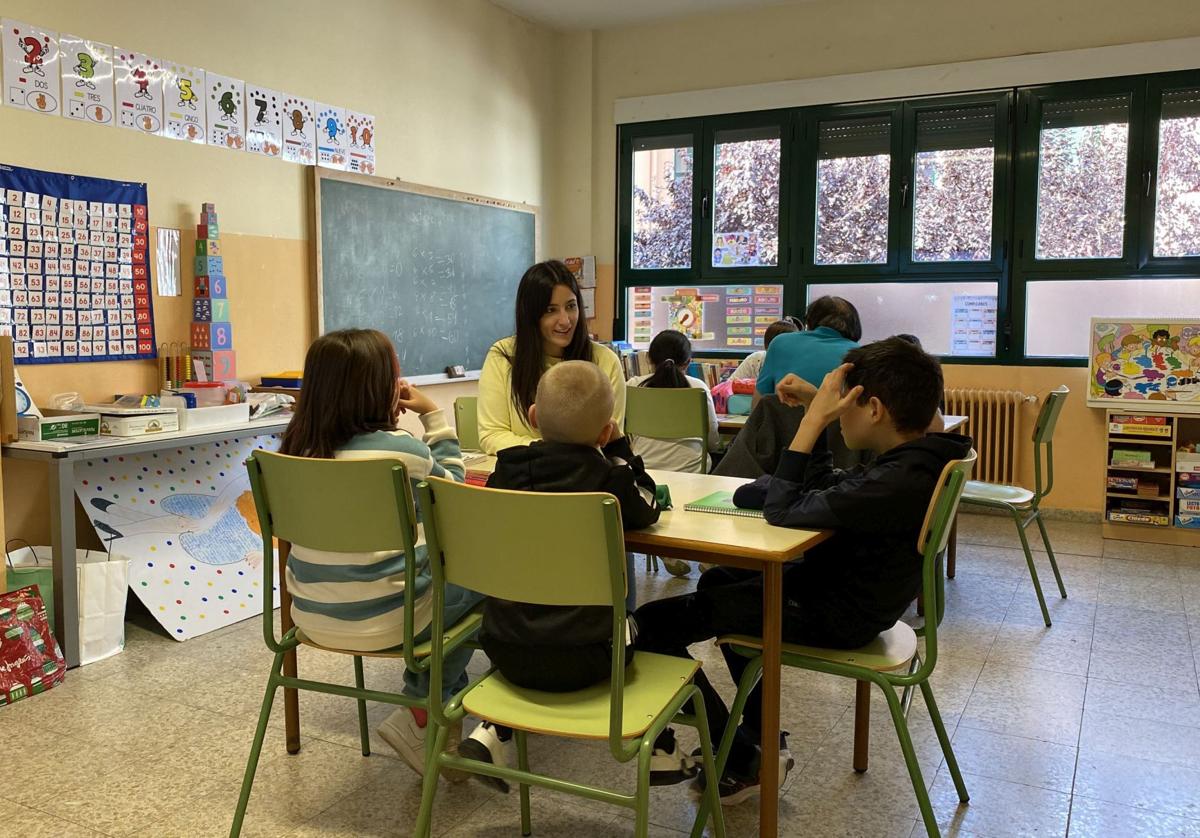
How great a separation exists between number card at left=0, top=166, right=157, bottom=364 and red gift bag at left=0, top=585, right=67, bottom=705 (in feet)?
3.09

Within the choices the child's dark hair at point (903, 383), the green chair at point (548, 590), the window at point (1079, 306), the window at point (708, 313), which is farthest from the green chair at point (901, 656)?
the window at point (708, 313)

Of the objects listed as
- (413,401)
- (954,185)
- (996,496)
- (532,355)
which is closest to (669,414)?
(532,355)

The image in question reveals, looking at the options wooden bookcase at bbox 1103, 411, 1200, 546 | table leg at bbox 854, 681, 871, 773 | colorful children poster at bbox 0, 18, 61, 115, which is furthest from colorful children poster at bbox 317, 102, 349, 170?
wooden bookcase at bbox 1103, 411, 1200, 546

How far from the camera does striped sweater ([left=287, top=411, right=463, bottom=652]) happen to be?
6.54 ft

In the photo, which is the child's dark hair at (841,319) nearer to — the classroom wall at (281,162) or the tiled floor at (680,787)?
the tiled floor at (680,787)

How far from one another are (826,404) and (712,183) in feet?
15.3

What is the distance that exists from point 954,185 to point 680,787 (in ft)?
15.0

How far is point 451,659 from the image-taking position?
227 cm

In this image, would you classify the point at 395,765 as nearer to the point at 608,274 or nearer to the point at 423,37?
the point at 423,37

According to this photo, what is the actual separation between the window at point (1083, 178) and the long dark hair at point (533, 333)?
151 inches

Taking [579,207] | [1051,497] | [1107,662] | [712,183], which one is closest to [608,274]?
[579,207]

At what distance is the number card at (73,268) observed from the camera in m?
3.29

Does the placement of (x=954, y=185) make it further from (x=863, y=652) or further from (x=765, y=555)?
(x=765, y=555)

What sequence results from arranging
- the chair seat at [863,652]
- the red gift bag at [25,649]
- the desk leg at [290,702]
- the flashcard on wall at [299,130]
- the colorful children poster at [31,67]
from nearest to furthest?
1. the chair seat at [863,652]
2. the desk leg at [290,702]
3. the red gift bag at [25,649]
4. the colorful children poster at [31,67]
5. the flashcard on wall at [299,130]
